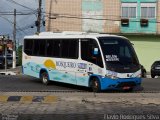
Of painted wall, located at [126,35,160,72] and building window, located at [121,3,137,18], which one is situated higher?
building window, located at [121,3,137,18]

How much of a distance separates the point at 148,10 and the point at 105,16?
4510 millimetres

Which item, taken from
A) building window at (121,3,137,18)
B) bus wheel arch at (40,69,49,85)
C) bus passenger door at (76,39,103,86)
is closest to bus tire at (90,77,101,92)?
A: bus passenger door at (76,39,103,86)

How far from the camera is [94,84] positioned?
22.6 m

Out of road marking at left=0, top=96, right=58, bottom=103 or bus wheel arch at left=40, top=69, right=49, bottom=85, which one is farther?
bus wheel arch at left=40, top=69, right=49, bottom=85

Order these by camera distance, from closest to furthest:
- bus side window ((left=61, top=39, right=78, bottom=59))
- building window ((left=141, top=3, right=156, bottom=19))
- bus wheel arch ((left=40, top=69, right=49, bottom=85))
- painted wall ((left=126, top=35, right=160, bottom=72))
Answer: bus side window ((left=61, top=39, right=78, bottom=59))
bus wheel arch ((left=40, top=69, right=49, bottom=85))
building window ((left=141, top=3, right=156, bottom=19))
painted wall ((left=126, top=35, right=160, bottom=72))

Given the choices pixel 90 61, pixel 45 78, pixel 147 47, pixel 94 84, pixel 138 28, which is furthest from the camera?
pixel 147 47

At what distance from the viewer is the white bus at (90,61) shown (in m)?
22.1

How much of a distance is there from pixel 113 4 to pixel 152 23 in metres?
4.39

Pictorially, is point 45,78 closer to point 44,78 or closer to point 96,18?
point 44,78

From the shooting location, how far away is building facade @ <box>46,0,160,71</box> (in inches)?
2035

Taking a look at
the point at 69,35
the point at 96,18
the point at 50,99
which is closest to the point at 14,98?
the point at 50,99

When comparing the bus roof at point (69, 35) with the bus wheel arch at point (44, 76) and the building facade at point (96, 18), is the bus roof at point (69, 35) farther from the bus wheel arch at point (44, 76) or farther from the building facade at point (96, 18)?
the building facade at point (96, 18)

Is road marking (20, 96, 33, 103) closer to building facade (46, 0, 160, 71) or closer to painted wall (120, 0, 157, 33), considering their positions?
building facade (46, 0, 160, 71)

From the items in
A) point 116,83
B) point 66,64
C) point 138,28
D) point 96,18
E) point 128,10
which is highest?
point 128,10
